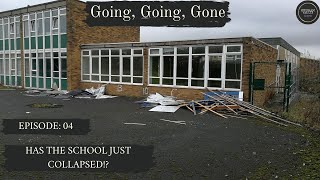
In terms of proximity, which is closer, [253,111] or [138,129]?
[138,129]

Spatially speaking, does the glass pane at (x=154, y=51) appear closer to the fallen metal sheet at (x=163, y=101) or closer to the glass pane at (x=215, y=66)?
the fallen metal sheet at (x=163, y=101)

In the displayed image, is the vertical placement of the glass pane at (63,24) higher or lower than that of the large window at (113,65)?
higher

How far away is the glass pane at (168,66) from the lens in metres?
16.4

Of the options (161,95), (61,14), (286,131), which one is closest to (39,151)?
(286,131)

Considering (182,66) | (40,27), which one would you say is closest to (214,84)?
(182,66)

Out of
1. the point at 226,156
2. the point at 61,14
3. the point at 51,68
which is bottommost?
the point at 226,156

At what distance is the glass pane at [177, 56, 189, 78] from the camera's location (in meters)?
15.8

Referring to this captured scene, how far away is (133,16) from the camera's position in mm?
7484

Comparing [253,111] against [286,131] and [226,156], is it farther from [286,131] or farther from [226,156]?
[226,156]

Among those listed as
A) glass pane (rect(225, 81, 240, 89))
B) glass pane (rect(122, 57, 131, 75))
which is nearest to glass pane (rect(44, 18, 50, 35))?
glass pane (rect(122, 57, 131, 75))

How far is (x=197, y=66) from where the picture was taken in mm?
15445

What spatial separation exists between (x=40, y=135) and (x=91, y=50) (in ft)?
41.9

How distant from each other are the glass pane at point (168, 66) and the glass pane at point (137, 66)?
5.55 feet

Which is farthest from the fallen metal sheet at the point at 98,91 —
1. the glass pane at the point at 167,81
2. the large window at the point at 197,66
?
the glass pane at the point at 167,81
